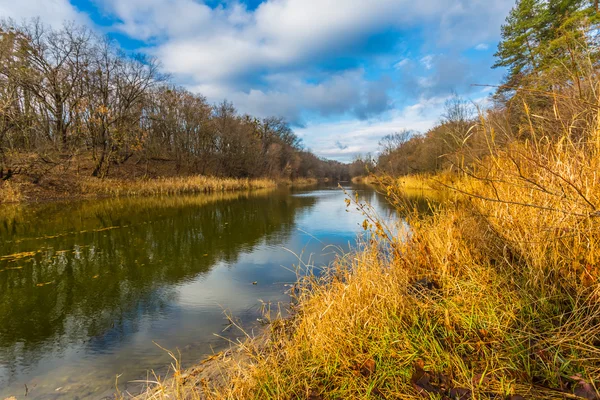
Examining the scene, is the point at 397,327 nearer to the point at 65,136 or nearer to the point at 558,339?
the point at 558,339

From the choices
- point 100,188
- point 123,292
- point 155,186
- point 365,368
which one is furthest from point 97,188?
point 365,368

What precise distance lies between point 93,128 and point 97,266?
1841cm

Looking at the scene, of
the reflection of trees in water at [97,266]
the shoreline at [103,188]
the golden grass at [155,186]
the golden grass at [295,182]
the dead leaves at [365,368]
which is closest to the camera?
the dead leaves at [365,368]

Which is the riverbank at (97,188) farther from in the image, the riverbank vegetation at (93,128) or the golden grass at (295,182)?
the golden grass at (295,182)

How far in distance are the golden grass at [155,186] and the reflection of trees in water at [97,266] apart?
278 inches

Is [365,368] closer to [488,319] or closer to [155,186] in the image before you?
[488,319]

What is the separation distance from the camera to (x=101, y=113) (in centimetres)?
1827

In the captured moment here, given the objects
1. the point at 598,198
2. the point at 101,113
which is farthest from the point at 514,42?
the point at 101,113

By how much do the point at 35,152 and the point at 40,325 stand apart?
16070 millimetres

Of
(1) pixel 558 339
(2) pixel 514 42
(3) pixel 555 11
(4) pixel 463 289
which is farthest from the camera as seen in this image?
(2) pixel 514 42

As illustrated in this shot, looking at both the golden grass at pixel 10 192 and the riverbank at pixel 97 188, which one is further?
the riverbank at pixel 97 188

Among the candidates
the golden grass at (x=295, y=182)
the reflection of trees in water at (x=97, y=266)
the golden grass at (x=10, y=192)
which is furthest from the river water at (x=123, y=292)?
the golden grass at (x=295, y=182)

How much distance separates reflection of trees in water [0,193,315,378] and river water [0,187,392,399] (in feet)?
0.06

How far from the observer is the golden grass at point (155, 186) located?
56.2 feet
